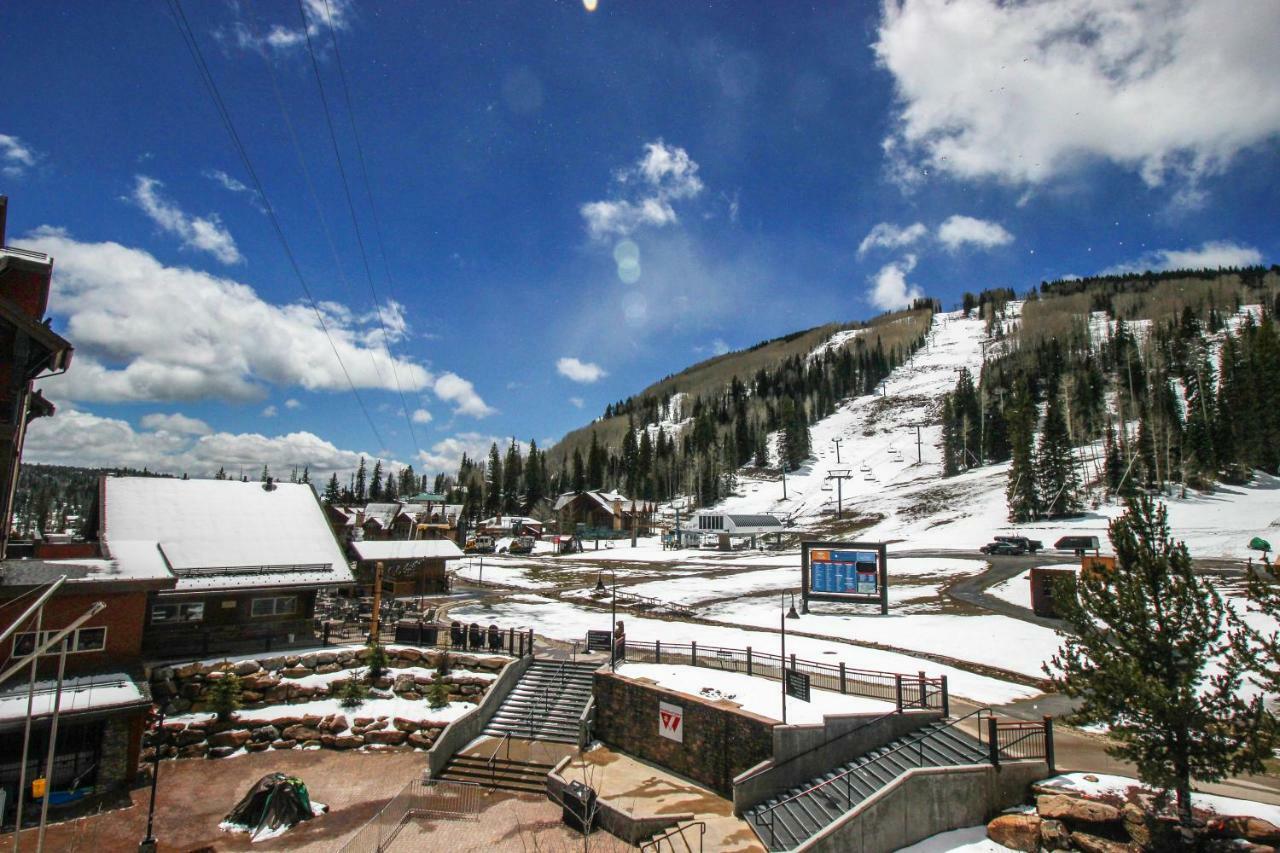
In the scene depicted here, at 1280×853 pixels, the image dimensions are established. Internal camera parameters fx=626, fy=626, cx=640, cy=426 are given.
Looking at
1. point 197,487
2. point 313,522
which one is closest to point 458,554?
point 313,522

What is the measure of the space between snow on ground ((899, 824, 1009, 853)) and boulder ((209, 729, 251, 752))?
23.2m

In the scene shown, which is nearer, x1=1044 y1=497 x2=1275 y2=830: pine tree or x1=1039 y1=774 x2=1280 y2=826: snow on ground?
x1=1044 y1=497 x2=1275 y2=830: pine tree

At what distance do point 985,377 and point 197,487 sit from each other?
168 metres

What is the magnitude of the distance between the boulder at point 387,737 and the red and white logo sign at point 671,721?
10397 millimetres

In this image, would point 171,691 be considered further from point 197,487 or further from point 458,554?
point 458,554

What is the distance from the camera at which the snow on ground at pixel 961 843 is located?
15688 mm

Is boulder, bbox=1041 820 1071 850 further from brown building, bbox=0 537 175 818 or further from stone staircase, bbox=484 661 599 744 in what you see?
brown building, bbox=0 537 175 818

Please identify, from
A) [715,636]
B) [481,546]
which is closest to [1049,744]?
[715,636]


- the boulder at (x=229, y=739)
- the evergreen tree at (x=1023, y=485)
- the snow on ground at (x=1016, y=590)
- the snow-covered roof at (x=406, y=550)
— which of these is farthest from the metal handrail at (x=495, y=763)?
the evergreen tree at (x=1023, y=485)

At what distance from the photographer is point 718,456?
152125 mm

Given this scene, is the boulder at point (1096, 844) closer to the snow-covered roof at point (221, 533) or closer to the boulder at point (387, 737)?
the boulder at point (387, 737)

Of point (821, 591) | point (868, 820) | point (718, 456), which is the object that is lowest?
point (868, 820)

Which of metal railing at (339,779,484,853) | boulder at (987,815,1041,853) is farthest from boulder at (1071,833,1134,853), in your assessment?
metal railing at (339,779,484,853)

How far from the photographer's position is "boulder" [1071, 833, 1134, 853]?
46.5ft
